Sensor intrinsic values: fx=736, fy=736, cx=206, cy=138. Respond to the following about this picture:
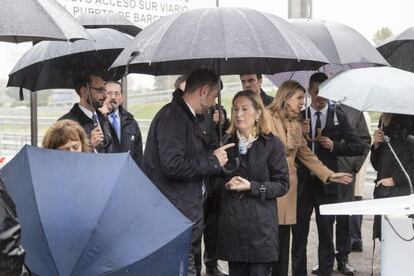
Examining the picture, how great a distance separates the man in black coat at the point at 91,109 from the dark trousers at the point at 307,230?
1759 millimetres

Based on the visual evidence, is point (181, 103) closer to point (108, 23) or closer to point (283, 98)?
point (283, 98)

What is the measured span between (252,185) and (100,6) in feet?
12.1

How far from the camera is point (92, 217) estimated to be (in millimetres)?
2725

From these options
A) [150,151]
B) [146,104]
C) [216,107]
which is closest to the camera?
[150,151]

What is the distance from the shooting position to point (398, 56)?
6.48m

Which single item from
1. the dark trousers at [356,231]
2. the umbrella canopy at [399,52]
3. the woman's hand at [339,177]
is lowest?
the dark trousers at [356,231]

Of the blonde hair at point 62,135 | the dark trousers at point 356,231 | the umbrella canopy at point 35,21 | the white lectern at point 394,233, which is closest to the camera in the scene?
the umbrella canopy at point 35,21

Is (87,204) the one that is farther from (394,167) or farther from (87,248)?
(394,167)

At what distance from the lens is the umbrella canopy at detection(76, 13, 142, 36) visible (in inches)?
235

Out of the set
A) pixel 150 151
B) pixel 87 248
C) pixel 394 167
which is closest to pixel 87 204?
pixel 87 248

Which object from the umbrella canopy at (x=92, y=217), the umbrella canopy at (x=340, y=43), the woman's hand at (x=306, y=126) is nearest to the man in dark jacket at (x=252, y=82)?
the woman's hand at (x=306, y=126)

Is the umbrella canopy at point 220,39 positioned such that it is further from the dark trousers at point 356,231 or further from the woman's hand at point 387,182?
the dark trousers at point 356,231

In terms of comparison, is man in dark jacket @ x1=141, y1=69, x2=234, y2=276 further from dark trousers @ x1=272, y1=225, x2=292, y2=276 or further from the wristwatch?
dark trousers @ x1=272, y1=225, x2=292, y2=276

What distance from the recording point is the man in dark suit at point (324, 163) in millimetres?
6172
